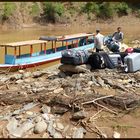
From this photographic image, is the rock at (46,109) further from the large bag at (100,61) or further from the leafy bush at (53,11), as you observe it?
the leafy bush at (53,11)

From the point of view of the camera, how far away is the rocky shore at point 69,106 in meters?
6.99

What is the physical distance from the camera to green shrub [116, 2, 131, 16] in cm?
4997

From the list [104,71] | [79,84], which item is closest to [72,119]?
[79,84]

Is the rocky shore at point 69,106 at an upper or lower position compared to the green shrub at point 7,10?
lower

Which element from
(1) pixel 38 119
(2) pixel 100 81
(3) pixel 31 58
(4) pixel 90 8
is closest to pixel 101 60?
(2) pixel 100 81

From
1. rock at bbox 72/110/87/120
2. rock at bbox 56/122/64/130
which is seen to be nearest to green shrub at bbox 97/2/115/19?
rock at bbox 72/110/87/120

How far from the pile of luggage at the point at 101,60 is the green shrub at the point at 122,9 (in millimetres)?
39500

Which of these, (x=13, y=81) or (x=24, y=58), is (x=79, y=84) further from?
(x=24, y=58)

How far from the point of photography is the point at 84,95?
8164 millimetres

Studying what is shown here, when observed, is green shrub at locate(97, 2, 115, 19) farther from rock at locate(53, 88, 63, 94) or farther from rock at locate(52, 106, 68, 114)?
rock at locate(52, 106, 68, 114)

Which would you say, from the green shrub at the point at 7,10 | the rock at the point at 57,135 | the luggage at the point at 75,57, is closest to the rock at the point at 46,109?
the rock at the point at 57,135

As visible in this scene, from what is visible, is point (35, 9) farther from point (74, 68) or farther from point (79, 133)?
point (79, 133)

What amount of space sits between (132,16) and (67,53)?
132ft

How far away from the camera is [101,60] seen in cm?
1102
